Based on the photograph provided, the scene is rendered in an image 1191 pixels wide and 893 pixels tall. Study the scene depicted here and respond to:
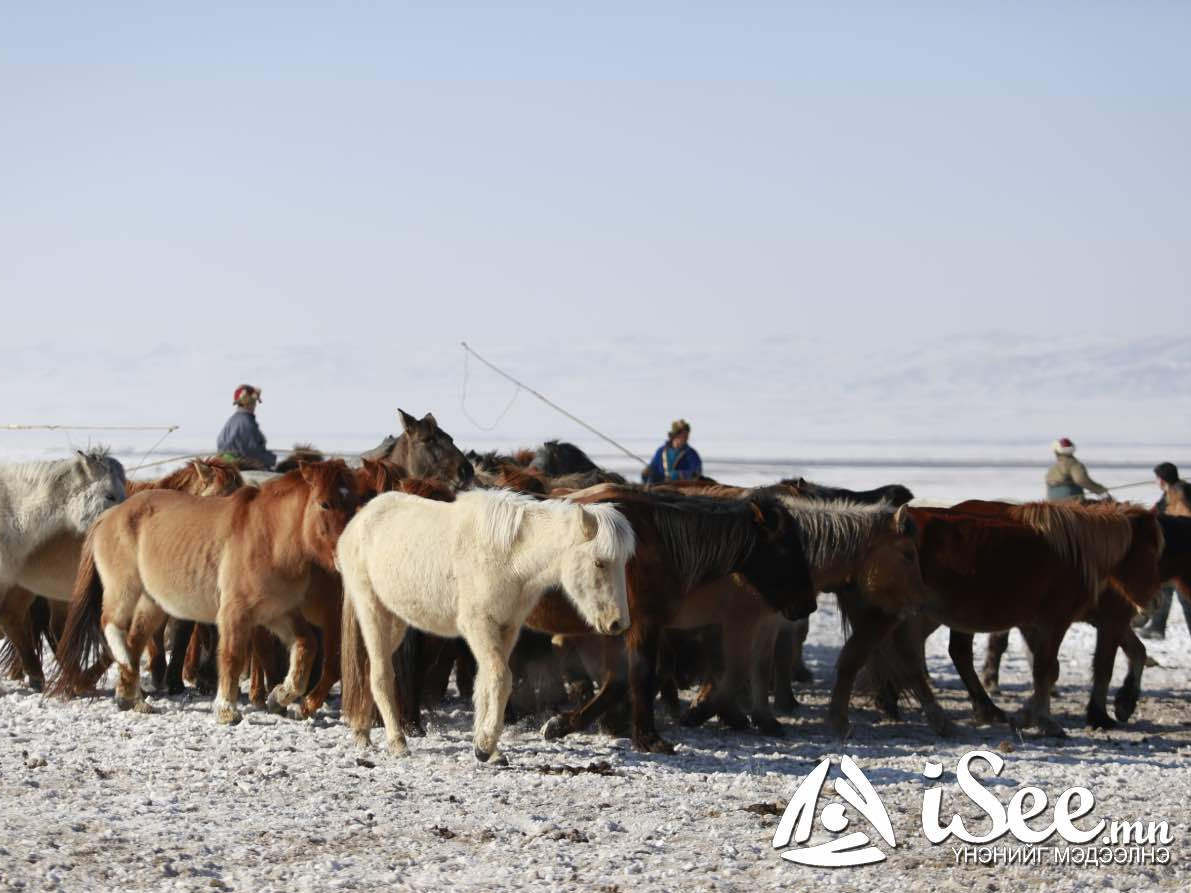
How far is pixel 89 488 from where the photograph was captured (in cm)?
1127

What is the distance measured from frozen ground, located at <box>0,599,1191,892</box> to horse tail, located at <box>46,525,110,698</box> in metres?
0.17

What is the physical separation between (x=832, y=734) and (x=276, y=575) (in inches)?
138

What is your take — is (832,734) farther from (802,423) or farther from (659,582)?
(802,423)

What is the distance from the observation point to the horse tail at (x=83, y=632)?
414 inches

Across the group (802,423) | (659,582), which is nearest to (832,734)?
(659,582)

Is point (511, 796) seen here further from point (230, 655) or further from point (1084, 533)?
point (1084, 533)

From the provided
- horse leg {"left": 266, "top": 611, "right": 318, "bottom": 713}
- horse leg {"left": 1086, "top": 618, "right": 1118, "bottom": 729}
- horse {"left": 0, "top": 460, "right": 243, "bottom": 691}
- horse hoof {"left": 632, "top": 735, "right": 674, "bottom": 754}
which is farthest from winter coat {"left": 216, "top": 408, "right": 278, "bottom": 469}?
horse leg {"left": 1086, "top": 618, "right": 1118, "bottom": 729}

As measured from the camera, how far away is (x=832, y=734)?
10320mm

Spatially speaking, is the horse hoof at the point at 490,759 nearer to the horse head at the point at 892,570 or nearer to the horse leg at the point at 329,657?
the horse leg at the point at 329,657

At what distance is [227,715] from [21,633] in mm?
2625

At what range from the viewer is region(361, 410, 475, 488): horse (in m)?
11.4

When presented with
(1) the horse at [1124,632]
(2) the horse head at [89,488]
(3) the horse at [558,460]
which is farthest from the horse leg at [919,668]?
(2) the horse head at [89,488]

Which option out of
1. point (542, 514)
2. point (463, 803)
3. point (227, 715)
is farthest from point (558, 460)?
point (463, 803)

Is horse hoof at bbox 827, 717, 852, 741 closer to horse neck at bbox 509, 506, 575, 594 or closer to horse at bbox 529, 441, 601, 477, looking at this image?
horse neck at bbox 509, 506, 575, 594
